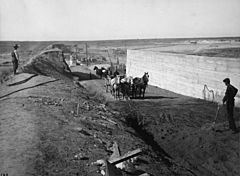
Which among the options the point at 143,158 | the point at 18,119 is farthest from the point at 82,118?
the point at 143,158

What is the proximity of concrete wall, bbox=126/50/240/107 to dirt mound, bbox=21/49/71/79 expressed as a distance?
7.14 meters

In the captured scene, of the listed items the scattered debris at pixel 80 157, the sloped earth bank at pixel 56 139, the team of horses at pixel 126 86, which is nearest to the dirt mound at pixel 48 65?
the team of horses at pixel 126 86

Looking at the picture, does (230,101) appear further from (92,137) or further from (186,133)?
(92,137)

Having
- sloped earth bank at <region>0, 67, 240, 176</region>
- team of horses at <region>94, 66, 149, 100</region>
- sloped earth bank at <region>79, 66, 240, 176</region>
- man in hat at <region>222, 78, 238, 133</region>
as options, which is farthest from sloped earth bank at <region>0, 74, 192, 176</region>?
team of horses at <region>94, 66, 149, 100</region>

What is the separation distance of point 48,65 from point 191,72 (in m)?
10.4

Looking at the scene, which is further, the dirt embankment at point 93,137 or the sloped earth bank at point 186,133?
the sloped earth bank at point 186,133

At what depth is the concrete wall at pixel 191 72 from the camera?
44.7 feet

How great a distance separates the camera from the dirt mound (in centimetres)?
1695

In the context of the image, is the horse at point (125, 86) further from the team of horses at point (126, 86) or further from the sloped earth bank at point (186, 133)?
the sloped earth bank at point (186, 133)

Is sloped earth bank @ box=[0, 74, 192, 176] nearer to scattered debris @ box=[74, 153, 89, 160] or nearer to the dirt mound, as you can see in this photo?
scattered debris @ box=[74, 153, 89, 160]

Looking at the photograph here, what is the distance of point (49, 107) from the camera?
9188mm

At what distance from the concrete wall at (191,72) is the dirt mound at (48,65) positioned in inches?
281

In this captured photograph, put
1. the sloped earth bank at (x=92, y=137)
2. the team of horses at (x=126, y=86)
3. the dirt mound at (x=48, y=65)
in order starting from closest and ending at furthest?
the sloped earth bank at (x=92, y=137) → the team of horses at (x=126, y=86) → the dirt mound at (x=48, y=65)

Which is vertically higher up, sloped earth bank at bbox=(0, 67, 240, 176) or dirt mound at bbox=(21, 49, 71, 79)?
dirt mound at bbox=(21, 49, 71, 79)
